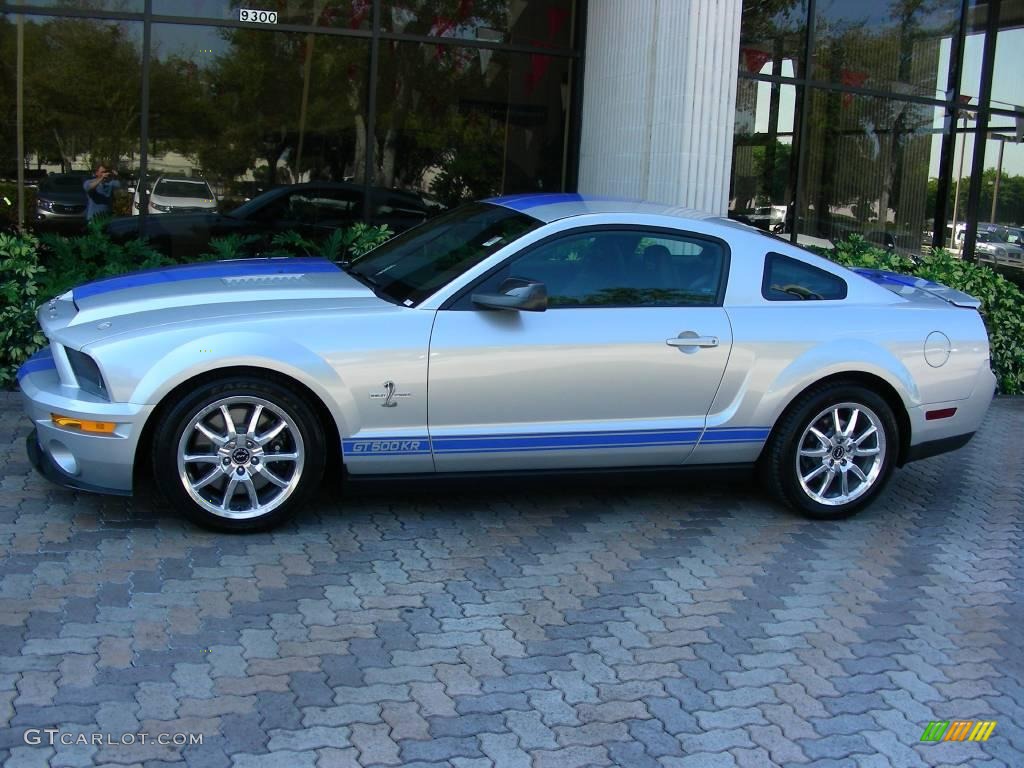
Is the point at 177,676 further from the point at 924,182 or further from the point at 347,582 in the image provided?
the point at 924,182

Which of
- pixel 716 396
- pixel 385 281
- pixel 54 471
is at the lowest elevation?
pixel 54 471

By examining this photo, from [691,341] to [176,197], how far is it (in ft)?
21.7

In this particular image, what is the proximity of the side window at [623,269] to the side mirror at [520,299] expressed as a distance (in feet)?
0.45

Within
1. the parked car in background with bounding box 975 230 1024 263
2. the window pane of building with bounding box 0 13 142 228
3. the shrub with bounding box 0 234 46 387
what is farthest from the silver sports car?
the parked car in background with bounding box 975 230 1024 263

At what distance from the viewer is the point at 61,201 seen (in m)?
10.4

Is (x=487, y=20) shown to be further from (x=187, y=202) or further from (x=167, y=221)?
(x=167, y=221)

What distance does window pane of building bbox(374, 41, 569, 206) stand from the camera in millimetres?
11242

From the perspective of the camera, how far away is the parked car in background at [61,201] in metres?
10.4

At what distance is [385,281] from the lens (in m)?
5.76

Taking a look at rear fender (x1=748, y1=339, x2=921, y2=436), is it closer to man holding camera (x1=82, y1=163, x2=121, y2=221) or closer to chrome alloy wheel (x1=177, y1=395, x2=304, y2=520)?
chrome alloy wheel (x1=177, y1=395, x2=304, y2=520)

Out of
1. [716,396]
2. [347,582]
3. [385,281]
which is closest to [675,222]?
[716,396]

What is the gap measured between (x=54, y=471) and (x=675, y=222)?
10.4 ft
